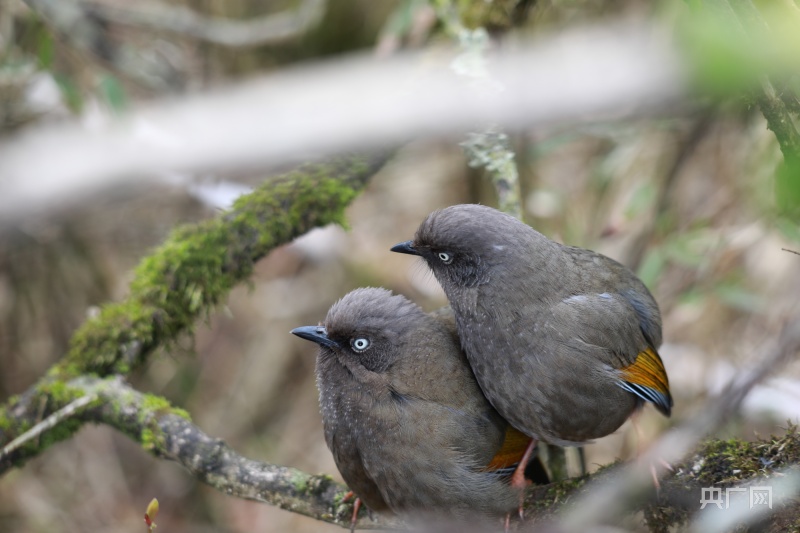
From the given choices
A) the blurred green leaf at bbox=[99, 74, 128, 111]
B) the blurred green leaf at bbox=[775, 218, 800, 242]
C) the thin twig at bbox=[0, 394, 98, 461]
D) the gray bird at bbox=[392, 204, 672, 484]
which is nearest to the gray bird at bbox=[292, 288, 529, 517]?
the gray bird at bbox=[392, 204, 672, 484]

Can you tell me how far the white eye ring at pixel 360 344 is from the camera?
3860 millimetres

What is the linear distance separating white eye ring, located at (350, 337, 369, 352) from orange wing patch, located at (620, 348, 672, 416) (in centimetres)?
117

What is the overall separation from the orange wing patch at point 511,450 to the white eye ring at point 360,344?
784mm

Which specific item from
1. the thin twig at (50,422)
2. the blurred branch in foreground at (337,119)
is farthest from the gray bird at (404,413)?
the blurred branch in foreground at (337,119)

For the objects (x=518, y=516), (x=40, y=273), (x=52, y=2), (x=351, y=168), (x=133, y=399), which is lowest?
(x=40, y=273)

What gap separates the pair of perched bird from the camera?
A: 362cm

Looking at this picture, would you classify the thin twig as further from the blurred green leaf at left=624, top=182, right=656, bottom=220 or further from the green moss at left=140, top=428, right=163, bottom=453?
the blurred green leaf at left=624, top=182, right=656, bottom=220

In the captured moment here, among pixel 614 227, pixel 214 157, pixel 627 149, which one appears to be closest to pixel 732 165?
pixel 627 149

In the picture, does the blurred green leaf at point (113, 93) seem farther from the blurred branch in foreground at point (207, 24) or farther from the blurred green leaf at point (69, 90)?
the blurred branch in foreground at point (207, 24)

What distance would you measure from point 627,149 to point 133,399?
410cm

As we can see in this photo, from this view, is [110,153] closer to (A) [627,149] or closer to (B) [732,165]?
(A) [627,149]

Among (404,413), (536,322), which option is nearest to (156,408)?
(404,413)

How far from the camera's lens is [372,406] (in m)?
3.74

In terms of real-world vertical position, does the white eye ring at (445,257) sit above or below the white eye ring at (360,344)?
above
